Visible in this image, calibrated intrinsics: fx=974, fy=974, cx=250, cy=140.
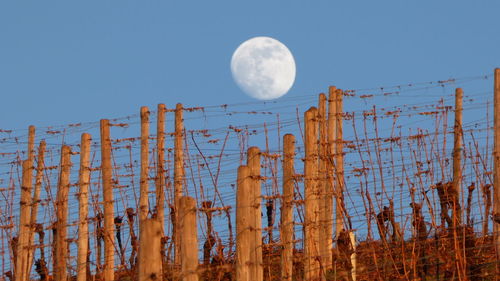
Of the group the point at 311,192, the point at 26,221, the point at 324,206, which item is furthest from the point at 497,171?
the point at 26,221

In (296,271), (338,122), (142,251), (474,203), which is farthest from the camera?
(338,122)

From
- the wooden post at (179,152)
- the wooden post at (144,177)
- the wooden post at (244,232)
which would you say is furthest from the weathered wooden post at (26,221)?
the wooden post at (244,232)

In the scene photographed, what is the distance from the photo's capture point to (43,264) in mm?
19766

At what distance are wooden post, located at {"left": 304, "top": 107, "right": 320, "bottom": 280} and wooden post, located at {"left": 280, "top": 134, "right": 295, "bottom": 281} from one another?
9.9 inches

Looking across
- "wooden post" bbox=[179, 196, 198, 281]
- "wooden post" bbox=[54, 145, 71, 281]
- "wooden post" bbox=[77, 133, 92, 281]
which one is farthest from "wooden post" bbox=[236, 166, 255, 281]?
"wooden post" bbox=[54, 145, 71, 281]

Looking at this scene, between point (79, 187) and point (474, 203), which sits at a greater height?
point (79, 187)

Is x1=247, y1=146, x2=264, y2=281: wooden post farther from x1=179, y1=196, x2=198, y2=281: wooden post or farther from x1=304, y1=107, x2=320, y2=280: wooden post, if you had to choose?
x1=304, y1=107, x2=320, y2=280: wooden post

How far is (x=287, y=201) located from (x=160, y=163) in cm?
562

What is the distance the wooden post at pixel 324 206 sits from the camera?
49.5ft

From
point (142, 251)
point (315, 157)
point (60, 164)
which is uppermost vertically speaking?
point (60, 164)

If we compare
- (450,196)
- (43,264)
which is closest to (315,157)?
(450,196)

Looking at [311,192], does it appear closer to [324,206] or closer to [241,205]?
[324,206]

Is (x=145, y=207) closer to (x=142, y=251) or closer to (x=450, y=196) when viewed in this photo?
(x=450, y=196)

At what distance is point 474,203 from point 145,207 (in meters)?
7.30
